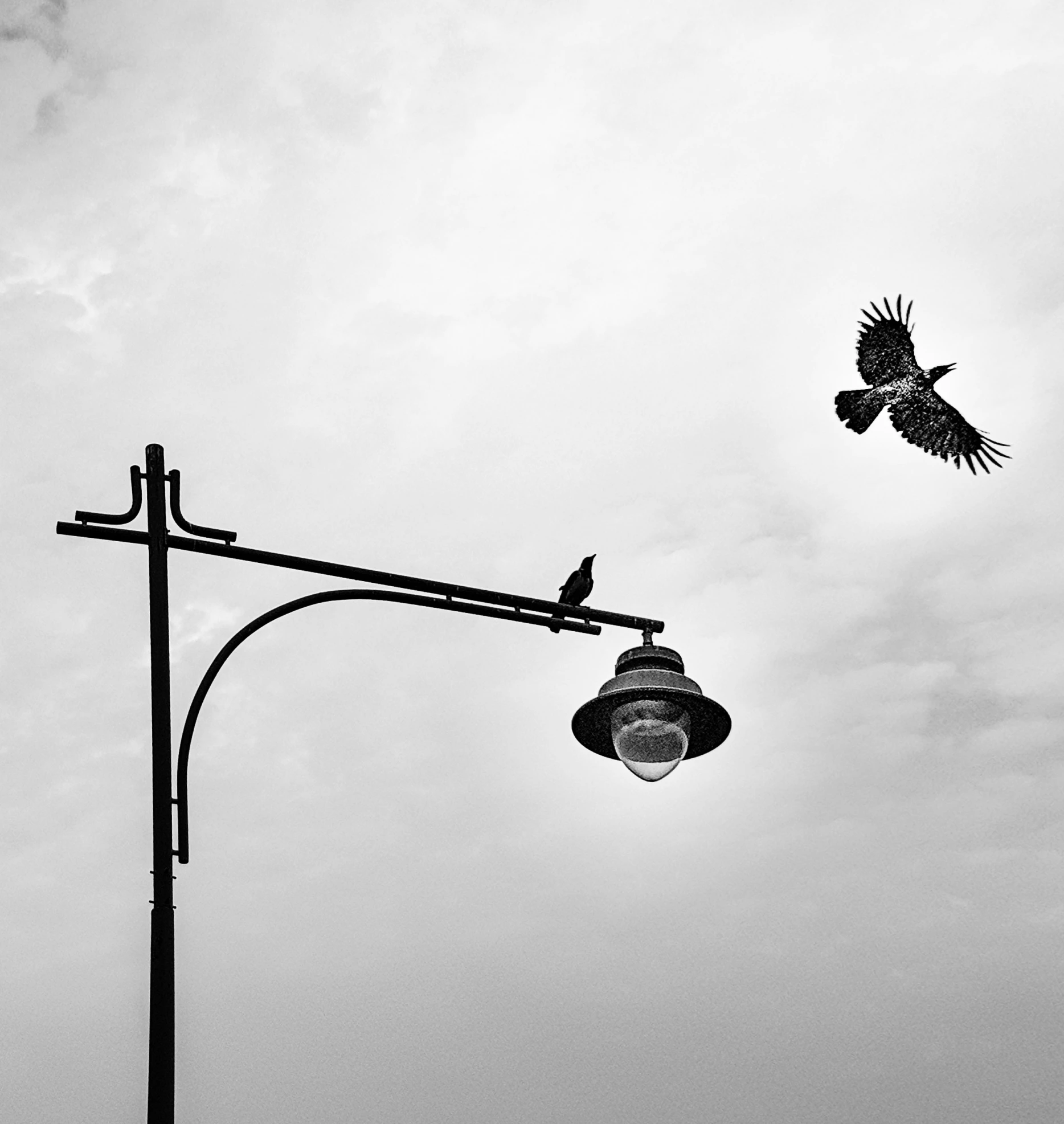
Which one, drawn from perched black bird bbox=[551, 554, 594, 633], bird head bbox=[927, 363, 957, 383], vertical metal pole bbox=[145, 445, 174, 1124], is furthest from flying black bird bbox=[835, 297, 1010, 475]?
vertical metal pole bbox=[145, 445, 174, 1124]

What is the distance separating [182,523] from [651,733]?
2487mm

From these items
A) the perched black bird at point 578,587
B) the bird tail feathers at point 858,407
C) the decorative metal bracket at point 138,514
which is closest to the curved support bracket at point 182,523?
the decorative metal bracket at point 138,514

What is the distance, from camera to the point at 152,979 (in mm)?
4461

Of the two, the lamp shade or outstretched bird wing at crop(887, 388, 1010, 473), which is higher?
outstretched bird wing at crop(887, 388, 1010, 473)

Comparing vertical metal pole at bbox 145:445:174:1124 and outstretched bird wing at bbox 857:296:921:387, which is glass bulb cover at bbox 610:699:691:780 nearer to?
vertical metal pole at bbox 145:445:174:1124

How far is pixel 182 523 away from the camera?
5.46m

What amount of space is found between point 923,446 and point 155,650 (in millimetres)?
9774

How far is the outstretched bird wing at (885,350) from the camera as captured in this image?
12898mm

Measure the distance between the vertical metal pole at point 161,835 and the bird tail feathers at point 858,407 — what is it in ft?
28.5

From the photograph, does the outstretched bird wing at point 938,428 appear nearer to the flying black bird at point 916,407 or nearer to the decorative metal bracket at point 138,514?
the flying black bird at point 916,407

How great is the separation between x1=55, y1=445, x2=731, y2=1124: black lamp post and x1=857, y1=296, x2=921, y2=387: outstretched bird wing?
286 inches

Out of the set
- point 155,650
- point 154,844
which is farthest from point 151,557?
point 154,844

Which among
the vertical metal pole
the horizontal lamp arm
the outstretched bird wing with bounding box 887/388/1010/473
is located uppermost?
the outstretched bird wing with bounding box 887/388/1010/473

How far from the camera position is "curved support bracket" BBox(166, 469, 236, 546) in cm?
545
